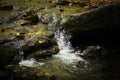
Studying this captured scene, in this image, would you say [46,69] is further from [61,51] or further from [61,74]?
[61,51]

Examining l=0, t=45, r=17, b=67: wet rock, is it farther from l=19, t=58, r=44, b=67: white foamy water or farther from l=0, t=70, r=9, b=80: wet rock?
l=19, t=58, r=44, b=67: white foamy water

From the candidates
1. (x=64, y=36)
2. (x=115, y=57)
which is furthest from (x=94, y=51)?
(x=64, y=36)

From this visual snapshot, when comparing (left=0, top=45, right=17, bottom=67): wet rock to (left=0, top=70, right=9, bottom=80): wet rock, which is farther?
(left=0, top=45, right=17, bottom=67): wet rock

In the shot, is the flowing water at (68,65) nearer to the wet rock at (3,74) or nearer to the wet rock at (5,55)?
the wet rock at (5,55)

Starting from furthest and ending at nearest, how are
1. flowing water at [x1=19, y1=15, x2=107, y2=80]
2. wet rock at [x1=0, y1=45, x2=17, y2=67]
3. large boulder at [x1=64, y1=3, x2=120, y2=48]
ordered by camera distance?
large boulder at [x1=64, y1=3, x2=120, y2=48] → wet rock at [x1=0, y1=45, x2=17, y2=67] → flowing water at [x1=19, y1=15, x2=107, y2=80]

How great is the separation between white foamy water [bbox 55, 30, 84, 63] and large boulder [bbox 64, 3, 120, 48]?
38cm

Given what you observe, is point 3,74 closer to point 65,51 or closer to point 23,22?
point 65,51

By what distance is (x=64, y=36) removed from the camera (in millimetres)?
12453

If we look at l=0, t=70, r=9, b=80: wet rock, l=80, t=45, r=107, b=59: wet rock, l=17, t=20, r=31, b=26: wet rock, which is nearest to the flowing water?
l=80, t=45, r=107, b=59: wet rock

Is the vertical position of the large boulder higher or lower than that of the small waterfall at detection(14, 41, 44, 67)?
higher

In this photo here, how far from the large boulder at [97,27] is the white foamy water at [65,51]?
38 cm

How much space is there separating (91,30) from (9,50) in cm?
396

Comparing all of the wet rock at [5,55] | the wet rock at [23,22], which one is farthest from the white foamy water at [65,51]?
the wet rock at [5,55]

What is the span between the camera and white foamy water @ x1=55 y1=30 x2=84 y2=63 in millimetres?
10372
